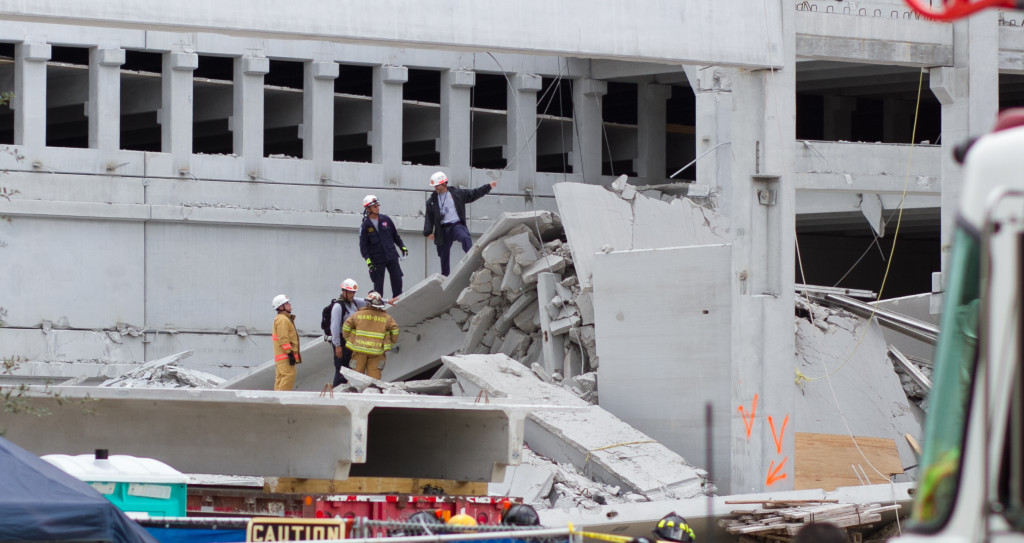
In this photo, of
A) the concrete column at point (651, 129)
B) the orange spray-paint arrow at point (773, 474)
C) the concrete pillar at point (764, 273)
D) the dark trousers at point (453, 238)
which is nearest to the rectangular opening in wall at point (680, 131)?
the concrete column at point (651, 129)

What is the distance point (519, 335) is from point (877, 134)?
17049 mm

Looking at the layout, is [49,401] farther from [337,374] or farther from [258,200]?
[258,200]

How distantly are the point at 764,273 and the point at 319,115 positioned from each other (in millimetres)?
12488

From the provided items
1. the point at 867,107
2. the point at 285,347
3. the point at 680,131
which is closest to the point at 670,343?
the point at 285,347

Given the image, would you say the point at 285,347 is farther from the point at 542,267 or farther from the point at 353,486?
the point at 353,486

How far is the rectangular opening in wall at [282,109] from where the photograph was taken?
29406 mm

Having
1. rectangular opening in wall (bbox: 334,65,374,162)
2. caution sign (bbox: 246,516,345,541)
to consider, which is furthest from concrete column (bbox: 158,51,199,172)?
caution sign (bbox: 246,516,345,541)

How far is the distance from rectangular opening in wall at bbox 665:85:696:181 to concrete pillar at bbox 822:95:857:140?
9.51 feet

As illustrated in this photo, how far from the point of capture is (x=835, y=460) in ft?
61.2

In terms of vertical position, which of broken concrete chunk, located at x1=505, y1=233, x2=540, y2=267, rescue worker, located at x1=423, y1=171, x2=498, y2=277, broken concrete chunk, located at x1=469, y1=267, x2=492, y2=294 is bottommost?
broken concrete chunk, located at x1=469, y1=267, x2=492, y2=294

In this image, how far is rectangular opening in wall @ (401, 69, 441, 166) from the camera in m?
30.4

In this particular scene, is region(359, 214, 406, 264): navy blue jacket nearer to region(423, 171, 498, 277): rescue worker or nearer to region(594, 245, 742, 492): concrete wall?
region(423, 171, 498, 277): rescue worker

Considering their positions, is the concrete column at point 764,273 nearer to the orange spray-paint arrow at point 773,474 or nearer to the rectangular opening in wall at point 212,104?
the orange spray-paint arrow at point 773,474

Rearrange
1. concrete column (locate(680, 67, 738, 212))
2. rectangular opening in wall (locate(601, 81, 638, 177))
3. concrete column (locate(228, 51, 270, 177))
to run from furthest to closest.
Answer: rectangular opening in wall (locate(601, 81, 638, 177)), concrete column (locate(228, 51, 270, 177)), concrete column (locate(680, 67, 738, 212))
